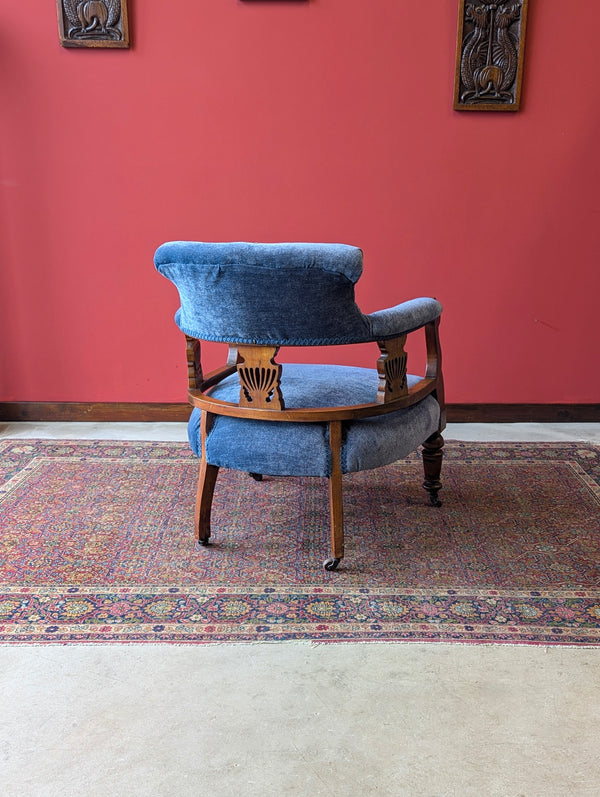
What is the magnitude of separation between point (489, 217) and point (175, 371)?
5.52 ft

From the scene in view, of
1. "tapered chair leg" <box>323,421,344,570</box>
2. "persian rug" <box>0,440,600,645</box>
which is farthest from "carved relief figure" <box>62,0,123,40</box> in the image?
"tapered chair leg" <box>323,421,344,570</box>

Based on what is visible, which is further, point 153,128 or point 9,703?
point 153,128

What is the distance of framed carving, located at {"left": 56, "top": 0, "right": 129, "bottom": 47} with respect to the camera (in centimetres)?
311

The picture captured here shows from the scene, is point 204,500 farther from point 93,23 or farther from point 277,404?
point 93,23

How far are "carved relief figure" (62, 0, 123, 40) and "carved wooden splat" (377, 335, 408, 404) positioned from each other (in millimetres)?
2061

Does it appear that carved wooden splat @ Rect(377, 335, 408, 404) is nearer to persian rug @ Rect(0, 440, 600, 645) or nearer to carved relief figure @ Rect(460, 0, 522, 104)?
persian rug @ Rect(0, 440, 600, 645)

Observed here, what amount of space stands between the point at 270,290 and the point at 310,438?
1.50 ft

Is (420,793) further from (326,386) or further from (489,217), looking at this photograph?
(489,217)

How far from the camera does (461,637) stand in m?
1.84

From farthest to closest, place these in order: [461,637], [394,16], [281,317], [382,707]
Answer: [394,16] < [281,317] < [461,637] < [382,707]

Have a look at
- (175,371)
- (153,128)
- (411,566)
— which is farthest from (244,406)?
(153,128)

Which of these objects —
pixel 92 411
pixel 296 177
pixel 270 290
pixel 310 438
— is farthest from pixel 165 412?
pixel 270 290

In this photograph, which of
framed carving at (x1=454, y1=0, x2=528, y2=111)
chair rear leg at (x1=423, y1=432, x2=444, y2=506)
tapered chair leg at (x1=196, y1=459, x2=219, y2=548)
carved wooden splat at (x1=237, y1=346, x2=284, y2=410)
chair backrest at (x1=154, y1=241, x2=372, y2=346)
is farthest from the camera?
framed carving at (x1=454, y1=0, x2=528, y2=111)

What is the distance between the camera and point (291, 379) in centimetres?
242
